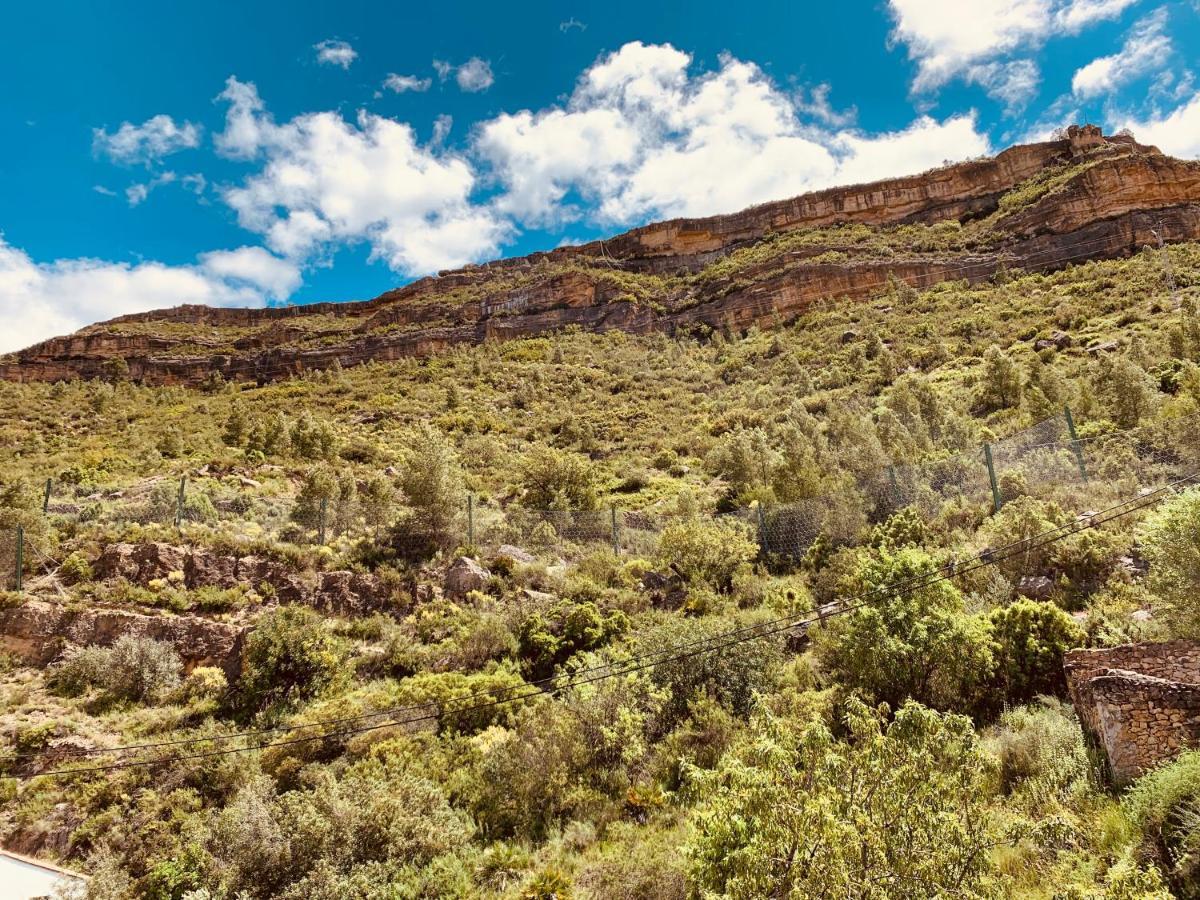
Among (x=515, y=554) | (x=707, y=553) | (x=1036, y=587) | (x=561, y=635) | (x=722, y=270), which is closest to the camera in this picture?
(x=1036, y=587)

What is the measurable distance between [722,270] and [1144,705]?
2313 inches

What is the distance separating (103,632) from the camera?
1145 centimetres

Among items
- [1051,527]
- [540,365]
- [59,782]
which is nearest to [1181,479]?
[1051,527]

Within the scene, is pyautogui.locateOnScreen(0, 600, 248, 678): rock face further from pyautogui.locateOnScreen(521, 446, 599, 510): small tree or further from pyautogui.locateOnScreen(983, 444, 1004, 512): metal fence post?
pyautogui.locateOnScreen(983, 444, 1004, 512): metal fence post

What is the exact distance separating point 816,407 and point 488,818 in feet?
92.7

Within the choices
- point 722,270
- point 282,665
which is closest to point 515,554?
point 282,665

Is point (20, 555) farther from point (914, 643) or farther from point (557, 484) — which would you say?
point (914, 643)

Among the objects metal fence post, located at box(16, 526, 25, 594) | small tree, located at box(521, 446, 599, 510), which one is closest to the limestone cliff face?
small tree, located at box(521, 446, 599, 510)

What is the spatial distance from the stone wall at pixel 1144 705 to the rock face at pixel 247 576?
12.7 metres

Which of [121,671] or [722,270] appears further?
[722,270]

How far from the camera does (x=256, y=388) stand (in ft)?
165

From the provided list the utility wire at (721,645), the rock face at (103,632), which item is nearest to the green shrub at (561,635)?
the utility wire at (721,645)

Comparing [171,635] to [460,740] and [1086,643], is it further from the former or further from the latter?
[1086,643]

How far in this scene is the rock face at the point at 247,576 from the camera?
1283cm
